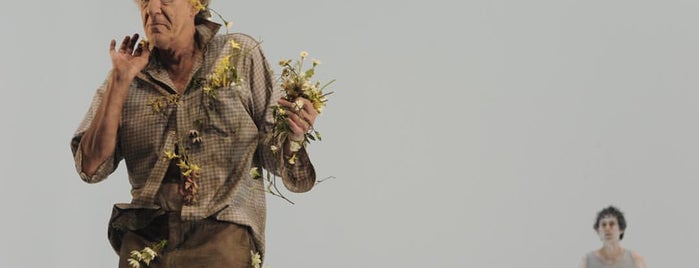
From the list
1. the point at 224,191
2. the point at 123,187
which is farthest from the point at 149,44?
the point at 123,187

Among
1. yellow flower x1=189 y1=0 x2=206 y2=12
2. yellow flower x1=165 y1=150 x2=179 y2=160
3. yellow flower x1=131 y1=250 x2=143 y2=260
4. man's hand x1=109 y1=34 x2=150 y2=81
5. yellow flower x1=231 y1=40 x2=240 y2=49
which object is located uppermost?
yellow flower x1=189 y1=0 x2=206 y2=12

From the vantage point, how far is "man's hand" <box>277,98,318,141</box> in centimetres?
200

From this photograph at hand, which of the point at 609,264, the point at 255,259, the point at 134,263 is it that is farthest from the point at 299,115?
the point at 609,264

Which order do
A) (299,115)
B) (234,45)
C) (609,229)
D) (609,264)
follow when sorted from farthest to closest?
1. (609,229)
2. (609,264)
3. (234,45)
4. (299,115)

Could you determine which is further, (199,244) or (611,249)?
(611,249)

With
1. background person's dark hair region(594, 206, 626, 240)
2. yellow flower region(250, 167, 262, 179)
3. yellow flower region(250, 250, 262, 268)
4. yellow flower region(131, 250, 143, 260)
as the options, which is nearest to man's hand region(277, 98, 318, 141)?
yellow flower region(250, 167, 262, 179)

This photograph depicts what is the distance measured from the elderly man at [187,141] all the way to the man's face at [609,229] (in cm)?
266

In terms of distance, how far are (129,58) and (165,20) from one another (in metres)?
0.09

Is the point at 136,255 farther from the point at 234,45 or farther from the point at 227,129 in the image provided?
the point at 234,45

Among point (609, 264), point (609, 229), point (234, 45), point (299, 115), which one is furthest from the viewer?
point (609, 229)

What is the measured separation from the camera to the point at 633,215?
15.5ft

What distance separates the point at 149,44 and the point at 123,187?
1.70 m

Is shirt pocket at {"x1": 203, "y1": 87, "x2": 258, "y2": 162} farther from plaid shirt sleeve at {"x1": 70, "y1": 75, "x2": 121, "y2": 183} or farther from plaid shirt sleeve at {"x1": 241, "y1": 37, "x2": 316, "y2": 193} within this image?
plaid shirt sleeve at {"x1": 70, "y1": 75, "x2": 121, "y2": 183}

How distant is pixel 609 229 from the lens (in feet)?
15.0
